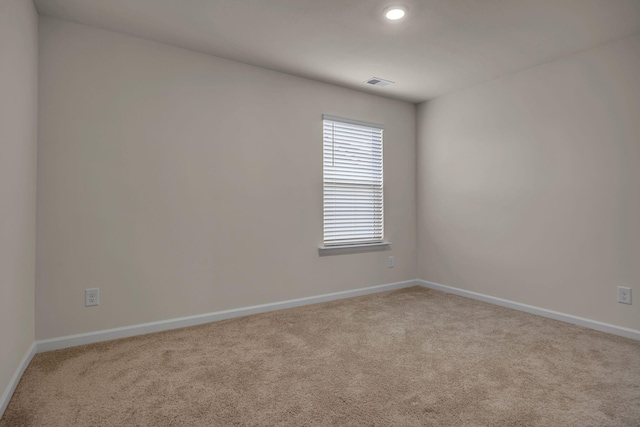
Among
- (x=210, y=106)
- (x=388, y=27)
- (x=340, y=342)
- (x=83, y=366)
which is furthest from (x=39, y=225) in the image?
(x=388, y=27)

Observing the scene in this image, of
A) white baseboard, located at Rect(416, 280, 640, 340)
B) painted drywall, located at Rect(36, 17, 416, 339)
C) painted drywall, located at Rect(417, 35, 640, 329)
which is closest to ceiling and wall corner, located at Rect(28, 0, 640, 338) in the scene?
painted drywall, located at Rect(36, 17, 416, 339)

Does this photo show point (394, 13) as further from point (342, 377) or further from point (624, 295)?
point (624, 295)

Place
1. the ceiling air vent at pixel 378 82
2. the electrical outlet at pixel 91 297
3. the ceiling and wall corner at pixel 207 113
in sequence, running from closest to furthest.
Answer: the ceiling and wall corner at pixel 207 113, the electrical outlet at pixel 91 297, the ceiling air vent at pixel 378 82

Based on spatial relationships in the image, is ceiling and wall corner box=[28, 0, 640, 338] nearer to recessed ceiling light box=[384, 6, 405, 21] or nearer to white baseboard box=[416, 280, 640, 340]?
recessed ceiling light box=[384, 6, 405, 21]

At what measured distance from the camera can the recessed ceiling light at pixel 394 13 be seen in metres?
2.46

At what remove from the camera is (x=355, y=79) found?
→ 3811 millimetres

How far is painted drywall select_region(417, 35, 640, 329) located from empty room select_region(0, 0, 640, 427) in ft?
0.07

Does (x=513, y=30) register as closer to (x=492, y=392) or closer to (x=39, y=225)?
(x=492, y=392)

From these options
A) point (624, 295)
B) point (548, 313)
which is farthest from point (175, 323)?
point (624, 295)

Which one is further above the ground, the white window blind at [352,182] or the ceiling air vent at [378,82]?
the ceiling air vent at [378,82]

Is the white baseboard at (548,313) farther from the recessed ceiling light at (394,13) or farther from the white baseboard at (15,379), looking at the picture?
the white baseboard at (15,379)

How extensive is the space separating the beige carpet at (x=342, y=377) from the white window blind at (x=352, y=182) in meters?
1.20

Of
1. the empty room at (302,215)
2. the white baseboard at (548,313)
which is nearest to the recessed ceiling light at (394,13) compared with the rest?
the empty room at (302,215)

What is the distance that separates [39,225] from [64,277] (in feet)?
1.36
